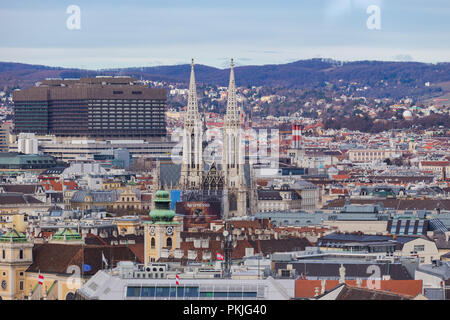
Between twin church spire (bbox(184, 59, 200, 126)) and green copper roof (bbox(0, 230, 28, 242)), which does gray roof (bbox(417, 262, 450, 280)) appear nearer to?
green copper roof (bbox(0, 230, 28, 242))

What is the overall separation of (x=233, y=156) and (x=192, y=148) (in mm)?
2213

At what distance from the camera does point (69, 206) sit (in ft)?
284

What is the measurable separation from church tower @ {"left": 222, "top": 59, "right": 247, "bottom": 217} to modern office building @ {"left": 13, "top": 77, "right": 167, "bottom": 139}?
65.9 m

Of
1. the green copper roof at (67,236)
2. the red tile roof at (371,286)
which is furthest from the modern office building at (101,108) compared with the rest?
the red tile roof at (371,286)

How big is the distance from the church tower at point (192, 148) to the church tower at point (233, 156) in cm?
126

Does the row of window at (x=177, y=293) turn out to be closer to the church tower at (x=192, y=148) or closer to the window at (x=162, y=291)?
the window at (x=162, y=291)

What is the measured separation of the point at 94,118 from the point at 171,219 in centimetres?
11387

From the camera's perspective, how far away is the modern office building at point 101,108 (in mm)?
158875

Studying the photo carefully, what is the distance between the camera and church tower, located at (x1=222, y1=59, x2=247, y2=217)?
8712cm

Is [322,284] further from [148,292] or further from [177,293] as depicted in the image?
[177,293]

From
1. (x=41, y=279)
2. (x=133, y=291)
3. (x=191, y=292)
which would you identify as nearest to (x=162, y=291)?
(x=133, y=291)

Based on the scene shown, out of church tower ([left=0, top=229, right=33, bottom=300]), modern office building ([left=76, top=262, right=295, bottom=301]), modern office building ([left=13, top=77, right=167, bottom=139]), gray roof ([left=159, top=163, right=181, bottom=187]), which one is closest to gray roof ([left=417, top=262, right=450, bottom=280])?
modern office building ([left=76, top=262, right=295, bottom=301])
